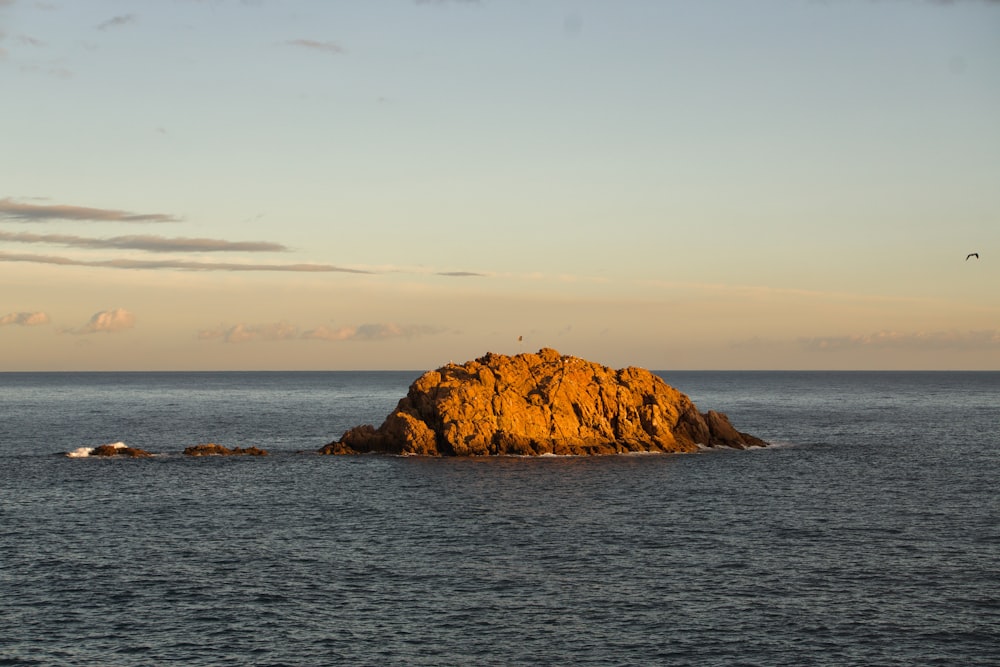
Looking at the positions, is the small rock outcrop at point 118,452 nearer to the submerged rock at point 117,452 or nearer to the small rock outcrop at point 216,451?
the submerged rock at point 117,452

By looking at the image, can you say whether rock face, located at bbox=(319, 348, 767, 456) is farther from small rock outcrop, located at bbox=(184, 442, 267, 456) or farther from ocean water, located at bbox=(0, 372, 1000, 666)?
small rock outcrop, located at bbox=(184, 442, 267, 456)

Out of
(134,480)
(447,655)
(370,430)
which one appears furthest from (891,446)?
(447,655)

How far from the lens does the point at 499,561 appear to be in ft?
171

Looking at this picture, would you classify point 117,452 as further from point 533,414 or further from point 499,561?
point 499,561

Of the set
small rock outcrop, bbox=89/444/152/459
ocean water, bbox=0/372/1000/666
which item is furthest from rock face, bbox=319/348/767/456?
small rock outcrop, bbox=89/444/152/459

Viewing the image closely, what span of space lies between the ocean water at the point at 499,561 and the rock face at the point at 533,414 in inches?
180

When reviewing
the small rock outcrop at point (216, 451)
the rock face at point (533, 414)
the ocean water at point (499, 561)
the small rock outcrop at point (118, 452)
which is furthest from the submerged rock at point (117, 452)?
the rock face at point (533, 414)

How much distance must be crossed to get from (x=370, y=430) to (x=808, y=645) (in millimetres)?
68035

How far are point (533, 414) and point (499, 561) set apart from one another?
4551 centimetres

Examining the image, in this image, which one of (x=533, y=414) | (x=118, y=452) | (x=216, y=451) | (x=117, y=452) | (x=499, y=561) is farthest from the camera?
(x=216, y=451)

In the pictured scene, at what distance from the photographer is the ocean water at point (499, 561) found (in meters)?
38.8

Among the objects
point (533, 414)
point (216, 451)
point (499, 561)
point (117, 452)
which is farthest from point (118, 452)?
point (499, 561)

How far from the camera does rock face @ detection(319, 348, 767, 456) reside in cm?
9562

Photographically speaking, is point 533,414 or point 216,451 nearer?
point 533,414
